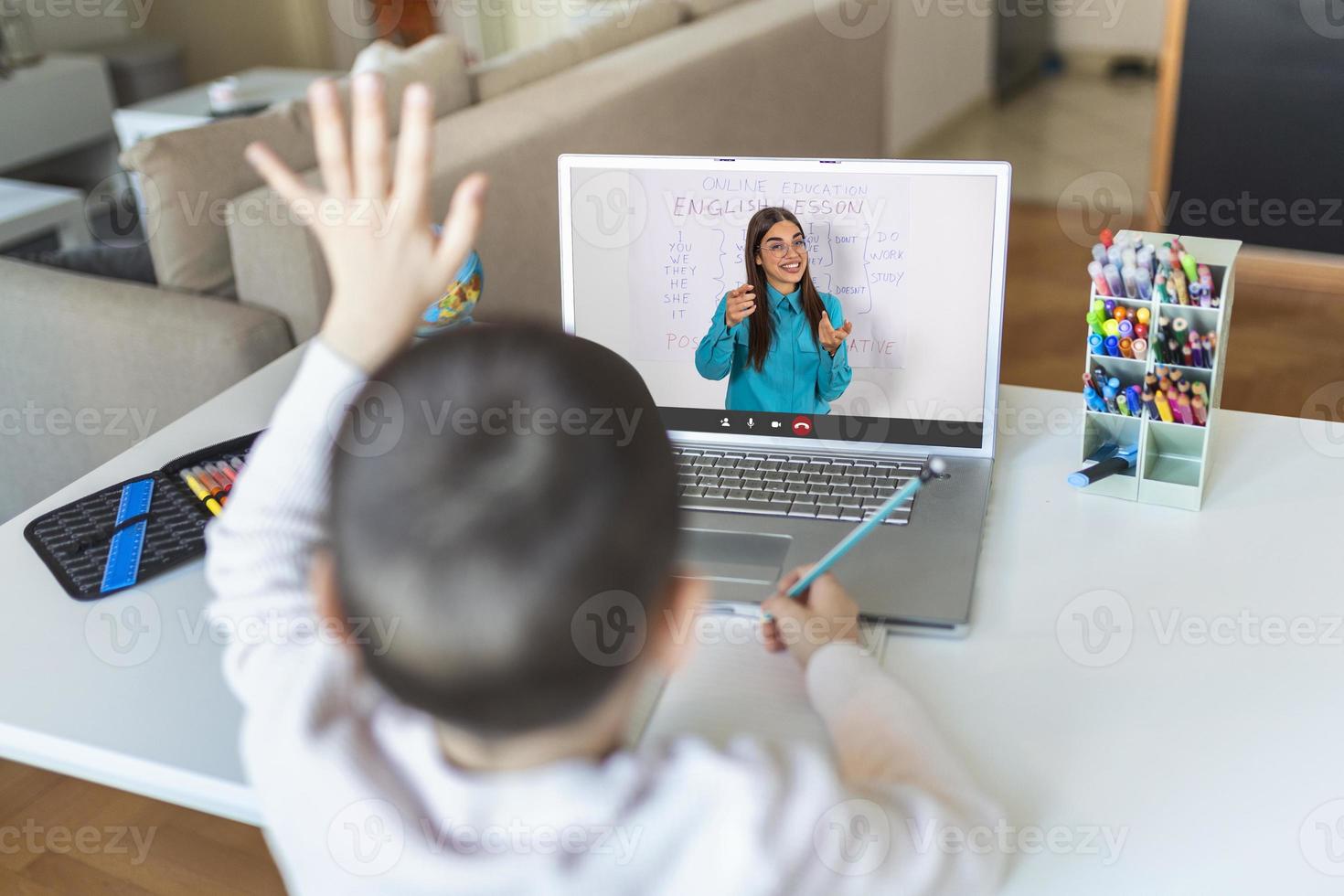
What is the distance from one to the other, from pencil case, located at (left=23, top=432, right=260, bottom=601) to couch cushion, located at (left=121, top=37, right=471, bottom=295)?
79 centimetres

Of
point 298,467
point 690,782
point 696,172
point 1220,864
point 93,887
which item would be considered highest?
point 696,172

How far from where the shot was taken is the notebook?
2.68ft

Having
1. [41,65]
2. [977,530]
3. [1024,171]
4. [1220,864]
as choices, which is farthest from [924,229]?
[41,65]

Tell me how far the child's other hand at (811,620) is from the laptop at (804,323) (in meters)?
0.13

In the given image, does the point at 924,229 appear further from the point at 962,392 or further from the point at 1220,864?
the point at 1220,864

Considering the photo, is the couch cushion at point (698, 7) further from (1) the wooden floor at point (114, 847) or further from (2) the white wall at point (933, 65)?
(1) the wooden floor at point (114, 847)

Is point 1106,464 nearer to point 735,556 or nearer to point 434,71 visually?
point 735,556

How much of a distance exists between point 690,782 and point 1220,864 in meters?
0.35

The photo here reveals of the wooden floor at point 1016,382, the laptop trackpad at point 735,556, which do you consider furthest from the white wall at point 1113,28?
the laptop trackpad at point 735,556

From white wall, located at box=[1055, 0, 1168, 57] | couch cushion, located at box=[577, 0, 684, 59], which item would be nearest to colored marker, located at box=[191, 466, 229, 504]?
couch cushion, located at box=[577, 0, 684, 59]

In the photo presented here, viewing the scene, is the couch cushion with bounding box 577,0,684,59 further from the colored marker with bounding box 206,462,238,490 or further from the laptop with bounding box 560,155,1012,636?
the colored marker with bounding box 206,462,238,490

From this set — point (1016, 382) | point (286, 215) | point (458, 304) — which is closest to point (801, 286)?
point (458, 304)

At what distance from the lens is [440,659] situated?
544 millimetres

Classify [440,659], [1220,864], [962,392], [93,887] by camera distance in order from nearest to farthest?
[440,659], [1220,864], [962,392], [93,887]
